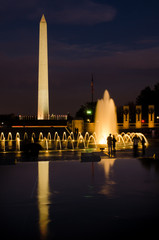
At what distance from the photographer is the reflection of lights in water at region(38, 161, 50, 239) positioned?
5944 millimetres

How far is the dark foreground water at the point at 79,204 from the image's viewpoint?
18.9 feet

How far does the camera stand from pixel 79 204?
751cm

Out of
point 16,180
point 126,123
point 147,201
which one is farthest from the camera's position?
point 126,123

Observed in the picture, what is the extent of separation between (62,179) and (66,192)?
6.50 feet

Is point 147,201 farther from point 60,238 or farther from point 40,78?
point 40,78

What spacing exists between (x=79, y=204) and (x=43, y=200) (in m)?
1.00

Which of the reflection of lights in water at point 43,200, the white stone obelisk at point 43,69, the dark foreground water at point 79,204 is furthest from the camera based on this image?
the white stone obelisk at point 43,69

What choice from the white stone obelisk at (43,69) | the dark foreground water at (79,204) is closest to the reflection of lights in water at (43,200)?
the dark foreground water at (79,204)

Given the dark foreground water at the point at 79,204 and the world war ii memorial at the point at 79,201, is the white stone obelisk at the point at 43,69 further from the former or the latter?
the dark foreground water at the point at 79,204

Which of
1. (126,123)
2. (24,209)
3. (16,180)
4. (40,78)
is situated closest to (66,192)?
(24,209)

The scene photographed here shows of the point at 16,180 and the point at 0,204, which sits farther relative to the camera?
the point at 16,180

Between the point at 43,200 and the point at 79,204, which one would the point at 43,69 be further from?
the point at 79,204

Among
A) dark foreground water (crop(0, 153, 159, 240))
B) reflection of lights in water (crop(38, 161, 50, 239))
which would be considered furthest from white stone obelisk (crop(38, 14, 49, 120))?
dark foreground water (crop(0, 153, 159, 240))

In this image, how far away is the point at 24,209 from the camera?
7176 millimetres
